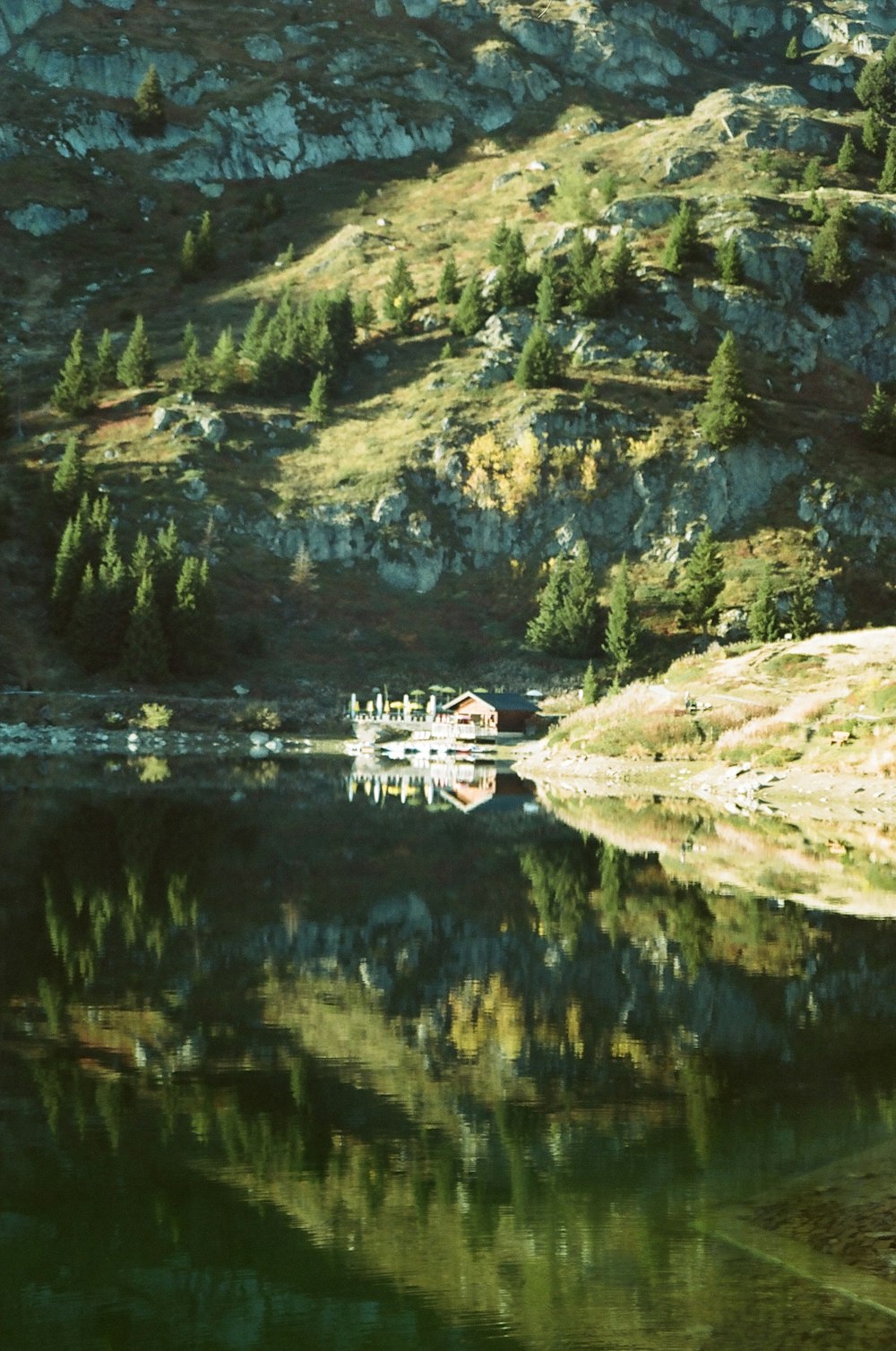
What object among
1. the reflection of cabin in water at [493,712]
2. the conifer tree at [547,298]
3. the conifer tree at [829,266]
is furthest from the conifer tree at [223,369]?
the conifer tree at [829,266]

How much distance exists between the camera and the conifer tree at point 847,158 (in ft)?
549

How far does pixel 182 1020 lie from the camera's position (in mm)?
17969

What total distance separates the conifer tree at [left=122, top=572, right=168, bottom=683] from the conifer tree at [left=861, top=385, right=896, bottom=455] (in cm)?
7107

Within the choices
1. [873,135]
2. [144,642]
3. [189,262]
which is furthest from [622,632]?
[873,135]

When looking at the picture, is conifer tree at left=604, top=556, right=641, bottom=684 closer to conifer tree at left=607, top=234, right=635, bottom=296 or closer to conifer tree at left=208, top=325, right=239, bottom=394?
conifer tree at left=607, top=234, right=635, bottom=296

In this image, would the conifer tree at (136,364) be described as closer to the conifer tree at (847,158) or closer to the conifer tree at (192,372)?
the conifer tree at (192,372)

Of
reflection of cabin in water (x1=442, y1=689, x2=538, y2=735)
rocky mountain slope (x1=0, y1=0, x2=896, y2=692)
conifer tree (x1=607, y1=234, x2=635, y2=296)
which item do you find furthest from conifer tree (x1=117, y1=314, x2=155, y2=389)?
reflection of cabin in water (x1=442, y1=689, x2=538, y2=735)

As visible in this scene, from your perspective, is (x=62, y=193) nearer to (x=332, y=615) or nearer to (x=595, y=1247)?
(x=332, y=615)

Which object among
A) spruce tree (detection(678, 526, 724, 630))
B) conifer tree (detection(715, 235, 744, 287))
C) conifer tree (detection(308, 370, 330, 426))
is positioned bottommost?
spruce tree (detection(678, 526, 724, 630))

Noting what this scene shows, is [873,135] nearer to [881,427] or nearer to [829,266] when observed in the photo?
[829,266]

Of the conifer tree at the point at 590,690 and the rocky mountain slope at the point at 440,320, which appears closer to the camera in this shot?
the conifer tree at the point at 590,690

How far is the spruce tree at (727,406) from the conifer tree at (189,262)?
7200 centimetres

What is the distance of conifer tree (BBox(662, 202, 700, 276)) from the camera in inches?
5271

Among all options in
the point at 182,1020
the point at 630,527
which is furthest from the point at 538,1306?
the point at 630,527
